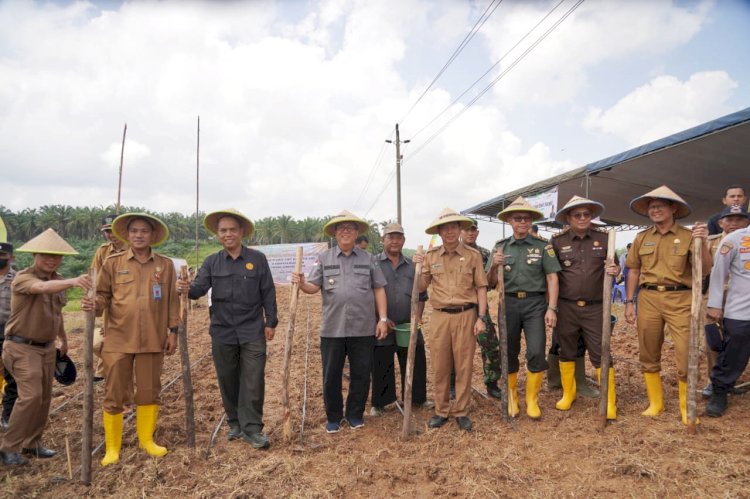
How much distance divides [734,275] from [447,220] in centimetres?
244

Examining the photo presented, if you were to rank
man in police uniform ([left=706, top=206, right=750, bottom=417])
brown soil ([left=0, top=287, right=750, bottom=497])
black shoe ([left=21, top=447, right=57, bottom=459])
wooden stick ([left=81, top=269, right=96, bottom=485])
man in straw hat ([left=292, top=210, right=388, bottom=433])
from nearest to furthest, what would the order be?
brown soil ([left=0, top=287, right=750, bottom=497]) < wooden stick ([left=81, top=269, right=96, bottom=485]) < black shoe ([left=21, top=447, right=57, bottom=459]) < man in police uniform ([left=706, top=206, right=750, bottom=417]) < man in straw hat ([left=292, top=210, right=388, bottom=433])

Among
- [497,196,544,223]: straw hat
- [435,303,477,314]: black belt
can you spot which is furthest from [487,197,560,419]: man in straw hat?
[435,303,477,314]: black belt

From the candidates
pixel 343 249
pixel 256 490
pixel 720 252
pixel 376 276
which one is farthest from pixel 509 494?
pixel 720 252

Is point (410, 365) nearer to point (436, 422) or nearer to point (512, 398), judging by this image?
point (436, 422)

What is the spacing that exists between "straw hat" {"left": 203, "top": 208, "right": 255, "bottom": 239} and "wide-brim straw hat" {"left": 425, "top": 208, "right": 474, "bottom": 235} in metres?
1.65

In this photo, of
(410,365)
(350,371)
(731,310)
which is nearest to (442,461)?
(410,365)

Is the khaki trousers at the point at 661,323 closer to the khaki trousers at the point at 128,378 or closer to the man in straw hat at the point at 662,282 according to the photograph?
the man in straw hat at the point at 662,282

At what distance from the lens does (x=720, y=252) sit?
3.66 metres

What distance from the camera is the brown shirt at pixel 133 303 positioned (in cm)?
333

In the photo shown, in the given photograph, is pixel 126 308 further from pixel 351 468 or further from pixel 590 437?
pixel 590 437

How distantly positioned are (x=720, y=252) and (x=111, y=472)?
5149mm

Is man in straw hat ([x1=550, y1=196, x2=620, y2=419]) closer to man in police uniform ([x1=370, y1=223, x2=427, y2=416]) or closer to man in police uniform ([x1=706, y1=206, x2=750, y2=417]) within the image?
man in police uniform ([x1=706, y1=206, x2=750, y2=417])

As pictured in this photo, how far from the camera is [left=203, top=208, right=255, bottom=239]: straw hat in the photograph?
12.0ft

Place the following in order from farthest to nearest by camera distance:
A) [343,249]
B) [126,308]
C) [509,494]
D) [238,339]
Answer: [343,249], [238,339], [126,308], [509,494]
